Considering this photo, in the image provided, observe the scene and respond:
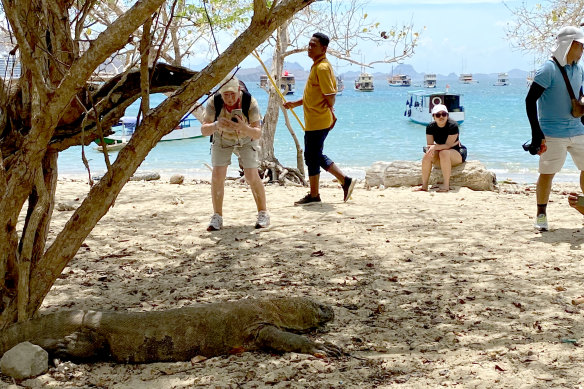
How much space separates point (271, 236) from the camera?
6.32m

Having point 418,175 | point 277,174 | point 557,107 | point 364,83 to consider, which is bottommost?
point 277,174

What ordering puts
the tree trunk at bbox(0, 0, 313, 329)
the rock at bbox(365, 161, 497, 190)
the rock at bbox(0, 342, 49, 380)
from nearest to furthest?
the tree trunk at bbox(0, 0, 313, 329) → the rock at bbox(0, 342, 49, 380) → the rock at bbox(365, 161, 497, 190)

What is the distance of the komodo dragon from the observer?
3.65 m

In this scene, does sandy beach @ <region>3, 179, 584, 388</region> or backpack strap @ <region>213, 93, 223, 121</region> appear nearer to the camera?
sandy beach @ <region>3, 179, 584, 388</region>

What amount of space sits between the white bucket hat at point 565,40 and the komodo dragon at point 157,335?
356 centimetres

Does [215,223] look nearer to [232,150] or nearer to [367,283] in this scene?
[232,150]

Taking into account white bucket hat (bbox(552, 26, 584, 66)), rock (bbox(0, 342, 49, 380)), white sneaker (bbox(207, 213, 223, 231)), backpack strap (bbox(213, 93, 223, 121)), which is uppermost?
white bucket hat (bbox(552, 26, 584, 66))

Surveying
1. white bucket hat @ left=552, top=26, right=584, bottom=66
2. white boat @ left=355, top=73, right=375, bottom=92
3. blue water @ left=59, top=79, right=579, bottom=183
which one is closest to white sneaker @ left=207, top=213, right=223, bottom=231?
white bucket hat @ left=552, top=26, right=584, bottom=66

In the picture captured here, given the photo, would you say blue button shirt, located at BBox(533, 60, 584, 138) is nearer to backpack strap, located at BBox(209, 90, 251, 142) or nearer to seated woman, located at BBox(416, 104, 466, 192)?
backpack strap, located at BBox(209, 90, 251, 142)

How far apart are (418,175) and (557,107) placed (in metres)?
4.48

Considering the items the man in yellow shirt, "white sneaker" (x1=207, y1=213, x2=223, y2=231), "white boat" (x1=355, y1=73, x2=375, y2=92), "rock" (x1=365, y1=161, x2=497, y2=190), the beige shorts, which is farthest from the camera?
"white boat" (x1=355, y1=73, x2=375, y2=92)

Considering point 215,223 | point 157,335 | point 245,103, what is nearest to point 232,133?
point 245,103

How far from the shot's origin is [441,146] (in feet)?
30.8

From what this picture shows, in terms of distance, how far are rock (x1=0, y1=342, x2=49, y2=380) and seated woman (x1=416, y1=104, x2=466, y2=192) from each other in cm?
660
